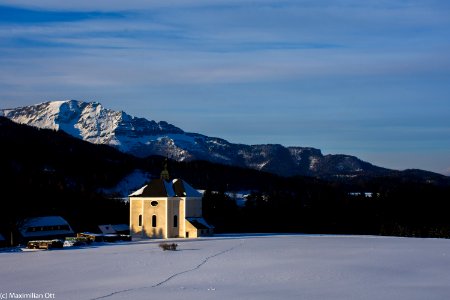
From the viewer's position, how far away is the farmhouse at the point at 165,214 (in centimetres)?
6109

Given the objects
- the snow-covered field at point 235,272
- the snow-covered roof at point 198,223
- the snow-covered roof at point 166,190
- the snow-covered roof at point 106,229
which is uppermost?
the snow-covered roof at point 166,190

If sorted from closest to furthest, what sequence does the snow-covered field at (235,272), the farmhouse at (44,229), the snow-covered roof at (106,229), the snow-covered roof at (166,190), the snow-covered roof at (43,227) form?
the snow-covered field at (235,272), the farmhouse at (44,229), the snow-covered roof at (43,227), the snow-covered roof at (166,190), the snow-covered roof at (106,229)

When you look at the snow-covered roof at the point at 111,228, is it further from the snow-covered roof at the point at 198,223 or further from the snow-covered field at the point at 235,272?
the snow-covered field at the point at 235,272

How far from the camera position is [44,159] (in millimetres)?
164875

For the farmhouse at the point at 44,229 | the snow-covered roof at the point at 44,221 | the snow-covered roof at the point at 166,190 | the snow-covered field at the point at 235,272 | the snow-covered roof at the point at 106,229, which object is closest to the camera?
the snow-covered field at the point at 235,272

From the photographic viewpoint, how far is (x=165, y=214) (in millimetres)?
60969

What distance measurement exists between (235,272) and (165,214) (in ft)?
93.0

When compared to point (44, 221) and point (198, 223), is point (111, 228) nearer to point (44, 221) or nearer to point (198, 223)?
point (44, 221)

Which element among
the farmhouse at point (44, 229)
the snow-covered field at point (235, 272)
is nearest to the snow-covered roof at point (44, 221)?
the farmhouse at point (44, 229)

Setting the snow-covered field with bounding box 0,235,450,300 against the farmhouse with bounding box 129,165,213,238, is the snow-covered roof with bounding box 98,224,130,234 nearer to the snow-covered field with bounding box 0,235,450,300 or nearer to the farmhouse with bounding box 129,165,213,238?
the farmhouse with bounding box 129,165,213,238


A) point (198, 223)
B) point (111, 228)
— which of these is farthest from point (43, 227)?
point (198, 223)

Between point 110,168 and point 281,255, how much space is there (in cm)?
13760

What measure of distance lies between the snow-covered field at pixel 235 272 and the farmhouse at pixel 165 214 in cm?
1116

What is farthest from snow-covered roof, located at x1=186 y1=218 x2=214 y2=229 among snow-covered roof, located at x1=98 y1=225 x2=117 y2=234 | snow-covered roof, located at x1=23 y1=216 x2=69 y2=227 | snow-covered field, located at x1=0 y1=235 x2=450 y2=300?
snow-covered roof, located at x1=23 y1=216 x2=69 y2=227
